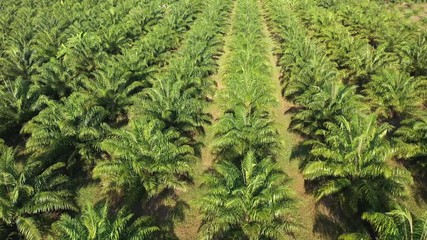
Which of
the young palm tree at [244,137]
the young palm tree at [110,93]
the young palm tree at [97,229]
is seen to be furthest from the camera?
the young palm tree at [110,93]

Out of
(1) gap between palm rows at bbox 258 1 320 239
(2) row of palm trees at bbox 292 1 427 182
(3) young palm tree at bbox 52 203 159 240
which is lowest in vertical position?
(1) gap between palm rows at bbox 258 1 320 239

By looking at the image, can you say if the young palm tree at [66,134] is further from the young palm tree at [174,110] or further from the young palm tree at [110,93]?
the young palm tree at [174,110]

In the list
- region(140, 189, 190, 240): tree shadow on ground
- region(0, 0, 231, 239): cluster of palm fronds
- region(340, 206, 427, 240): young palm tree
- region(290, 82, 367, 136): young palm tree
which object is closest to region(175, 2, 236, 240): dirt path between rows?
region(140, 189, 190, 240): tree shadow on ground

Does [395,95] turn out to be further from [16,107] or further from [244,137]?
[16,107]

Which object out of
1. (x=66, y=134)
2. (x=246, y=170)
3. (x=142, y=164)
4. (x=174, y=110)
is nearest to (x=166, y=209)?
(x=142, y=164)

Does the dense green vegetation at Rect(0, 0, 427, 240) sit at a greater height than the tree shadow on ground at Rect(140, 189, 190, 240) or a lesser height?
greater

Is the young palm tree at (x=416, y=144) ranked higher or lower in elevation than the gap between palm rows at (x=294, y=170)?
higher

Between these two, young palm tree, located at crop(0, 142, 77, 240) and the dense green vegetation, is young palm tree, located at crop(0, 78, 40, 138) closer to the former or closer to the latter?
the dense green vegetation

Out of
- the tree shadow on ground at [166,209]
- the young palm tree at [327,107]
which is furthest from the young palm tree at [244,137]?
the tree shadow on ground at [166,209]

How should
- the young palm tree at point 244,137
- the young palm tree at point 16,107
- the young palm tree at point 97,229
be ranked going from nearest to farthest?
the young palm tree at point 97,229 < the young palm tree at point 244,137 < the young palm tree at point 16,107
